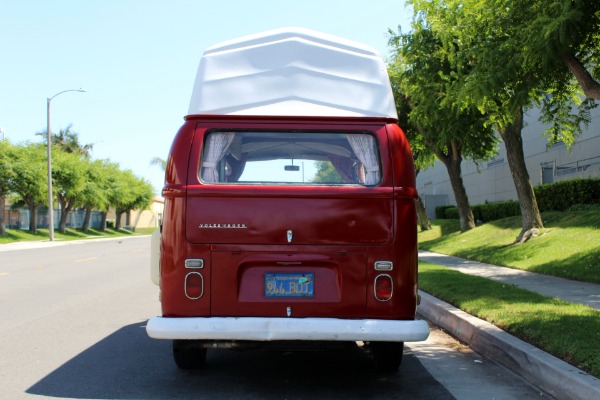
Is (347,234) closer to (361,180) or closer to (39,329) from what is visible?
(361,180)

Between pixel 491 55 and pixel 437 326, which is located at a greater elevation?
pixel 491 55

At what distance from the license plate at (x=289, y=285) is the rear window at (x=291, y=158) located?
76cm

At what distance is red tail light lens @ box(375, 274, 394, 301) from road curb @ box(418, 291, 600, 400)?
1453 mm

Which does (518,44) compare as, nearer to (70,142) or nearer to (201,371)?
→ (201,371)

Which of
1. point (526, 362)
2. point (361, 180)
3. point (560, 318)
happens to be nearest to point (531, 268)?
point (560, 318)

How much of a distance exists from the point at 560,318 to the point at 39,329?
6107 mm

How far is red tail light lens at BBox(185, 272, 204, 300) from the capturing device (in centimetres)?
505

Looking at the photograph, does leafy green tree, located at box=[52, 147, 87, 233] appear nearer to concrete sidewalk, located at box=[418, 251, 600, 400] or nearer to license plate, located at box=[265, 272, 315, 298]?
concrete sidewalk, located at box=[418, 251, 600, 400]

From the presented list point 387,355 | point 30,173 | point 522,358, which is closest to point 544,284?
point 522,358

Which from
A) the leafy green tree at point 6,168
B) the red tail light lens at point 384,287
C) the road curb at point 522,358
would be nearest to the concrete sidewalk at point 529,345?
the road curb at point 522,358

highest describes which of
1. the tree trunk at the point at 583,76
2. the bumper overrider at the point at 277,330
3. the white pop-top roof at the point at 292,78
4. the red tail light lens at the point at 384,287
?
the tree trunk at the point at 583,76

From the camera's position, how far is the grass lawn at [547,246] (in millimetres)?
13148

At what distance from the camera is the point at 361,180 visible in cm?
535

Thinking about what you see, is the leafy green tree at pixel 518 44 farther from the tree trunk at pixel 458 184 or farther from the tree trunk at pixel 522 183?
the tree trunk at pixel 458 184
